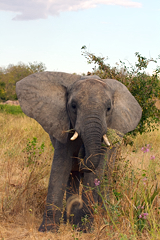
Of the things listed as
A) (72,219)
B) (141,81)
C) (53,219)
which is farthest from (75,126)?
(141,81)

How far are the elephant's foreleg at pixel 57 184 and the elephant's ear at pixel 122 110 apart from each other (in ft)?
2.23

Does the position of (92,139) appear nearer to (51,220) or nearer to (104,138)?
(104,138)

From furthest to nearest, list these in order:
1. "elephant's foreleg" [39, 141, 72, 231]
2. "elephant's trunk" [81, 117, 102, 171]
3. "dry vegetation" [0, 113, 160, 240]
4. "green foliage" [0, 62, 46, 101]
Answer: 1. "green foliage" [0, 62, 46, 101]
2. "elephant's foreleg" [39, 141, 72, 231]
3. "elephant's trunk" [81, 117, 102, 171]
4. "dry vegetation" [0, 113, 160, 240]

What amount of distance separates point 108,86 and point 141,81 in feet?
10.7

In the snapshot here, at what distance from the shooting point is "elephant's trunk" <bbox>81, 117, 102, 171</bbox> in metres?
3.09

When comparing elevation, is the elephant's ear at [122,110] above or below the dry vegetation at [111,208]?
above

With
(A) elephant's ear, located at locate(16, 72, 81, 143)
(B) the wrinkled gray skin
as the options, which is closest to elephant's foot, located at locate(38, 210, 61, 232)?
(B) the wrinkled gray skin

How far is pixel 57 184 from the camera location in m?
3.71

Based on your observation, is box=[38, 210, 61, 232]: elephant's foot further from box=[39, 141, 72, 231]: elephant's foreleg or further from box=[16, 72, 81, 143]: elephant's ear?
box=[16, 72, 81, 143]: elephant's ear

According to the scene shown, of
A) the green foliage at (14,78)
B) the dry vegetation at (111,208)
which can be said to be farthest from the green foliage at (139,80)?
the green foliage at (14,78)

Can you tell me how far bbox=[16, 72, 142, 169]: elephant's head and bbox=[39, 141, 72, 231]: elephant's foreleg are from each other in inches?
8.9

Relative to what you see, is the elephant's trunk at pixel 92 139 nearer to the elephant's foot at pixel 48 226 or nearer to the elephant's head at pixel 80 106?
the elephant's head at pixel 80 106

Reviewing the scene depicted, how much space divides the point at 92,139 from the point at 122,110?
2.65ft

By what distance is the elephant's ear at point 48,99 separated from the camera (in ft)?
11.9
